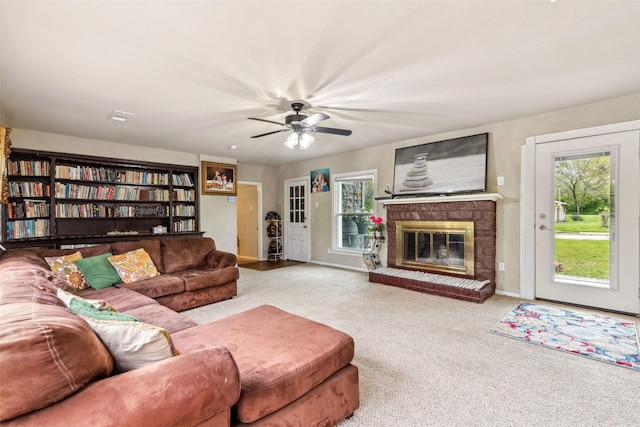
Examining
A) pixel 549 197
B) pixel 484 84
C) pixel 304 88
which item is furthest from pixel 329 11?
A: pixel 549 197

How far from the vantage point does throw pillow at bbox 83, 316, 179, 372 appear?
1.13m

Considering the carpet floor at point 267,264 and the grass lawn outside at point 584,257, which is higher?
the grass lawn outside at point 584,257

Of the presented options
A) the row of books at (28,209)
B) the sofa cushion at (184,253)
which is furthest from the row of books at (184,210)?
the row of books at (28,209)

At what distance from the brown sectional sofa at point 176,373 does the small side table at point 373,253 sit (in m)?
3.39

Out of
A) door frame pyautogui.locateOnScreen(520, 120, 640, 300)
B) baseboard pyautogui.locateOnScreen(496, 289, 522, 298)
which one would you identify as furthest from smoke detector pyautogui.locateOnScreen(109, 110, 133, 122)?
baseboard pyautogui.locateOnScreen(496, 289, 522, 298)

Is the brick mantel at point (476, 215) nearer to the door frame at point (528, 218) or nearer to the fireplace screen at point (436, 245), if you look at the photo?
the fireplace screen at point (436, 245)

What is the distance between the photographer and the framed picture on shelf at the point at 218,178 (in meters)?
6.04

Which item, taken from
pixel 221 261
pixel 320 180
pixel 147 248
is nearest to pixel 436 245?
pixel 320 180

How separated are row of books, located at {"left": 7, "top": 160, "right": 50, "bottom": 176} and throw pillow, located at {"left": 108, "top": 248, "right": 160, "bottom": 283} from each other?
86.9 inches

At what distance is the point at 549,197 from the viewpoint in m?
3.74

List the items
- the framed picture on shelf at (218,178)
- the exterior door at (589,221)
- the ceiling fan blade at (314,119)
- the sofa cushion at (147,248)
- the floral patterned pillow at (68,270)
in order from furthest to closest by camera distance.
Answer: the framed picture on shelf at (218,178) → the sofa cushion at (147,248) → the exterior door at (589,221) → the floral patterned pillow at (68,270) → the ceiling fan blade at (314,119)

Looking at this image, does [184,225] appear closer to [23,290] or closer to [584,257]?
[23,290]

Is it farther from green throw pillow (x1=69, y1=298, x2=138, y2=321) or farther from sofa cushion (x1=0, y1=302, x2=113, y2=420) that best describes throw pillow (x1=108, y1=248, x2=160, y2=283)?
sofa cushion (x1=0, y1=302, x2=113, y2=420)

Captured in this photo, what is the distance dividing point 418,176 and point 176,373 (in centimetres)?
449
